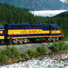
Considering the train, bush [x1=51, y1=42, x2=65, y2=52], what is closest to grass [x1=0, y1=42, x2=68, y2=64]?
bush [x1=51, y1=42, x2=65, y2=52]

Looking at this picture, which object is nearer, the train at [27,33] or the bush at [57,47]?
the bush at [57,47]

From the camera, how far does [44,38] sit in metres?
19.9

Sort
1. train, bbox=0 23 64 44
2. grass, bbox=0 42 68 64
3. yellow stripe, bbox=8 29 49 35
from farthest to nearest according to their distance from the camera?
1. yellow stripe, bbox=8 29 49 35
2. train, bbox=0 23 64 44
3. grass, bbox=0 42 68 64

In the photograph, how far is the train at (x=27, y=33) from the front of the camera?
58.9 feet

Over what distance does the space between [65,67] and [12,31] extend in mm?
11507

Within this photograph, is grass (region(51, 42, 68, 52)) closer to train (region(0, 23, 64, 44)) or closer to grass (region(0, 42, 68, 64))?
grass (region(0, 42, 68, 64))

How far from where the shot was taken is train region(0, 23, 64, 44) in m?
17.9

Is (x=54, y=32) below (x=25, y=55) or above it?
above

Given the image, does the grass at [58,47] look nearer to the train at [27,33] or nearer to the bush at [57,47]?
the bush at [57,47]

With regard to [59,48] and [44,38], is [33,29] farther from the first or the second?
[59,48]

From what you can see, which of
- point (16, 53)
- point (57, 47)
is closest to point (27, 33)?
point (57, 47)

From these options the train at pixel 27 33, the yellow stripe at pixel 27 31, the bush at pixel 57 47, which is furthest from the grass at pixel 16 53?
the yellow stripe at pixel 27 31

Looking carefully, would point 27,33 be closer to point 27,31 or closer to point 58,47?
point 27,31

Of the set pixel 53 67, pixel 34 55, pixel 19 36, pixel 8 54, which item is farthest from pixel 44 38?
pixel 53 67
